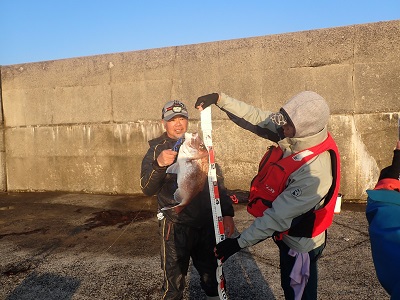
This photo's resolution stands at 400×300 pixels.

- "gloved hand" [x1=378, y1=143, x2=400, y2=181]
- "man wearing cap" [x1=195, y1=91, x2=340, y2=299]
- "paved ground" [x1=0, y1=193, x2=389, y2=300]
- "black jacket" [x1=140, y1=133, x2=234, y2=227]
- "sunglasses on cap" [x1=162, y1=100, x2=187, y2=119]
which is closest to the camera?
"gloved hand" [x1=378, y1=143, x2=400, y2=181]

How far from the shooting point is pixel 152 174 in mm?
2621

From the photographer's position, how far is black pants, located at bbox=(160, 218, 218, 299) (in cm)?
273

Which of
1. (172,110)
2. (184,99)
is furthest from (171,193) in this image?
(184,99)

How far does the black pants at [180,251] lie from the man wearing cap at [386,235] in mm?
1812

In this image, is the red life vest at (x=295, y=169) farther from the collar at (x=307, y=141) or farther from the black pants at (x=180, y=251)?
the black pants at (x=180, y=251)

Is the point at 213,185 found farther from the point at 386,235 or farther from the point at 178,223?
the point at 386,235

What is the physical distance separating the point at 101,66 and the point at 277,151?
5.93 metres

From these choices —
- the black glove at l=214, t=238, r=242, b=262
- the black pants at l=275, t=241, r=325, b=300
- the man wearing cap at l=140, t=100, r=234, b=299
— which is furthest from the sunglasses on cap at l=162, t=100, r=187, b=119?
the black pants at l=275, t=241, r=325, b=300

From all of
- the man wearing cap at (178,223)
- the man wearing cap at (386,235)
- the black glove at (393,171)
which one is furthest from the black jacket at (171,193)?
the man wearing cap at (386,235)

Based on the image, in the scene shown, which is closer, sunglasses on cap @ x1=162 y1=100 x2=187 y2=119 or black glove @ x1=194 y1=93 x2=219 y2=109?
black glove @ x1=194 y1=93 x2=219 y2=109

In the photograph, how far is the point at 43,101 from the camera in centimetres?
786

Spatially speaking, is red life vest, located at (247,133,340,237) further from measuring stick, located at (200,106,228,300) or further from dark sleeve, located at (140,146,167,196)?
dark sleeve, located at (140,146,167,196)

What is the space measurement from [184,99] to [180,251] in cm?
446

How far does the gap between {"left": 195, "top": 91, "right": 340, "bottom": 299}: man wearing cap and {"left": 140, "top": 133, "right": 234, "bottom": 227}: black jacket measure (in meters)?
→ 0.54
